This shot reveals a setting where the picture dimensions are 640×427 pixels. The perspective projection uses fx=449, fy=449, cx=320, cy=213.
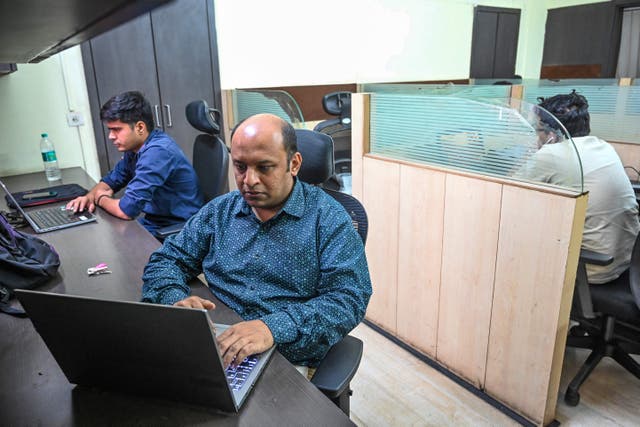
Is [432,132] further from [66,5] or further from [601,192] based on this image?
[66,5]

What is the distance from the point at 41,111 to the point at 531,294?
3057 mm

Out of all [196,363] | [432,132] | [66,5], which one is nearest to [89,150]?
[432,132]

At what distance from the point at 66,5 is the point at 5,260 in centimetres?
75

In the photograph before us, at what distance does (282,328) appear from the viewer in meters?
1.01

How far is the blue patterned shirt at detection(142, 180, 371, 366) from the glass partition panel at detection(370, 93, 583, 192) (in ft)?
2.67

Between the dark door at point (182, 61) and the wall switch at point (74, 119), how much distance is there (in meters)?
0.62

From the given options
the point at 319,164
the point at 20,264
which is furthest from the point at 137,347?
the point at 319,164

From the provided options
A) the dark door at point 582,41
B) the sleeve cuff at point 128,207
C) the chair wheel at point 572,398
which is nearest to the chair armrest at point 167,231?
the sleeve cuff at point 128,207

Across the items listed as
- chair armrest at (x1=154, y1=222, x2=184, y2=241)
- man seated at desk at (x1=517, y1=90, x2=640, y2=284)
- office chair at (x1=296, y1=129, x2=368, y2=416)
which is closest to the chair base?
man seated at desk at (x1=517, y1=90, x2=640, y2=284)

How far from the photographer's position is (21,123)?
9.45ft

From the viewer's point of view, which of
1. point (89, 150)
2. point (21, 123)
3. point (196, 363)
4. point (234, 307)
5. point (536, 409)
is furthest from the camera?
point (89, 150)

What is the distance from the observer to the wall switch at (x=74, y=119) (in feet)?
10.0

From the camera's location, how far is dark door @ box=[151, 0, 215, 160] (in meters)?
3.44

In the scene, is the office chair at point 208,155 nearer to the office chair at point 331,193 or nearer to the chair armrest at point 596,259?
the office chair at point 331,193
